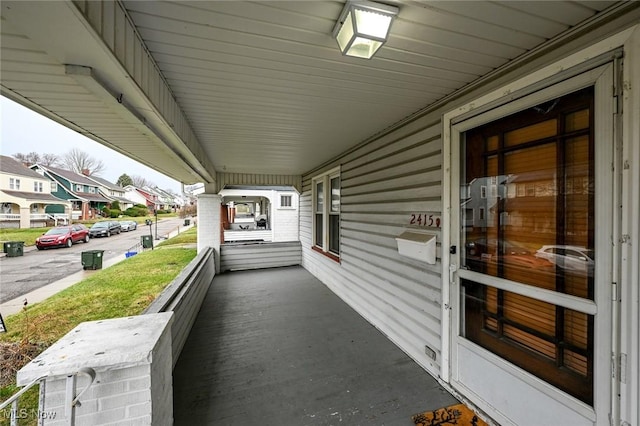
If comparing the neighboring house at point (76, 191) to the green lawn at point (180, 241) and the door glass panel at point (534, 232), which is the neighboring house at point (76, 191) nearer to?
the green lawn at point (180, 241)

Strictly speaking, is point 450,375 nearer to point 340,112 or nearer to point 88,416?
point 88,416

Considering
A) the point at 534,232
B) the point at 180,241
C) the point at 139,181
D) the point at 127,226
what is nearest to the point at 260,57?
the point at 534,232

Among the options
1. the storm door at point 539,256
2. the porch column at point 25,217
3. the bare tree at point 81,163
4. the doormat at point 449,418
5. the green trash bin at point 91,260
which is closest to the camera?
the storm door at point 539,256

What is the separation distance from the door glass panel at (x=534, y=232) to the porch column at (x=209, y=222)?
5668 millimetres

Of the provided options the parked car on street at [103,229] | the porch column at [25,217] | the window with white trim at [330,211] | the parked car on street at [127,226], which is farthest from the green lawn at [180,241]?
the window with white trim at [330,211]

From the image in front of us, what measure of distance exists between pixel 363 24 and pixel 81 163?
74.8ft

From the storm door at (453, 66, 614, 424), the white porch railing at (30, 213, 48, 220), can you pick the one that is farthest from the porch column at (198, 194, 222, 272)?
the storm door at (453, 66, 614, 424)

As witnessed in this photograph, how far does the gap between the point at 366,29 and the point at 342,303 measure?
3838 mm

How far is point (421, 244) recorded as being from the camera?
2.38 metres

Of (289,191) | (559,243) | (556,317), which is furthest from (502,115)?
(289,191)

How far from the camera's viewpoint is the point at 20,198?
5.89m

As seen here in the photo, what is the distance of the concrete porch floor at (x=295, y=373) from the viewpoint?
1.94 meters

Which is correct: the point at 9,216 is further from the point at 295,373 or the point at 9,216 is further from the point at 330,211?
the point at 295,373

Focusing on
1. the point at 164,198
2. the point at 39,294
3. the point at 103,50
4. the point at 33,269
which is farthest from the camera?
the point at 164,198
